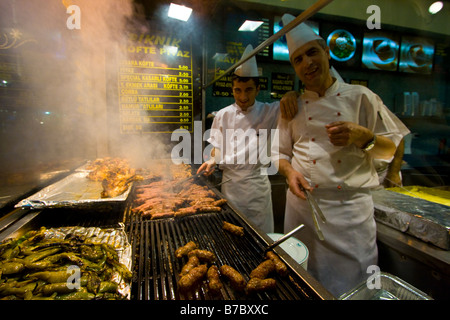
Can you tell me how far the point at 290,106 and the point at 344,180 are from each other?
0.96m

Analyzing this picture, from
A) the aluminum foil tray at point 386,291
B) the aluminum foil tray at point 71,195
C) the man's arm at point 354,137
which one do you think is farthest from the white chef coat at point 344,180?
the aluminum foil tray at point 71,195

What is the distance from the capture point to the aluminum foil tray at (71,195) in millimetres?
2157

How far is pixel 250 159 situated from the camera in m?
3.65

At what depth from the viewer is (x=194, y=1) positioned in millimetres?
3998

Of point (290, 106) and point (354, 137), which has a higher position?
point (290, 106)

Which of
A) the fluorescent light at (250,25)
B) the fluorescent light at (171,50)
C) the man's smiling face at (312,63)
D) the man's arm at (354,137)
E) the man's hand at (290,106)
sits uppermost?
the fluorescent light at (250,25)

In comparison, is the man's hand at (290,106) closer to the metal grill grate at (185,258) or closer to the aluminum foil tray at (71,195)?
the metal grill grate at (185,258)

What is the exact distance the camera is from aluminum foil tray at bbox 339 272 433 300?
4.72 feet

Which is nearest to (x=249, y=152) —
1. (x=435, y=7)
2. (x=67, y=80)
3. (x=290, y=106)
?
(x=290, y=106)

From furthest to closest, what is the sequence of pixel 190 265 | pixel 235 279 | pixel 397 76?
1. pixel 397 76
2. pixel 190 265
3. pixel 235 279

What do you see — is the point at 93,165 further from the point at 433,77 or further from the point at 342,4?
the point at 433,77

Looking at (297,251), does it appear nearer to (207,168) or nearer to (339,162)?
(339,162)

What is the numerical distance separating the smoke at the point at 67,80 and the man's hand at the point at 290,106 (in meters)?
3.41
